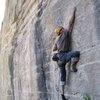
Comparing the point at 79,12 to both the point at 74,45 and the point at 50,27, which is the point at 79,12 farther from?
the point at 50,27

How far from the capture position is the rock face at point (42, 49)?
796cm

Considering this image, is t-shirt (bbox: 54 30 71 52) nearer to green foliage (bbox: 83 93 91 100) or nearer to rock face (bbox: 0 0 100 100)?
rock face (bbox: 0 0 100 100)

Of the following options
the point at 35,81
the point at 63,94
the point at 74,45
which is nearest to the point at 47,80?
the point at 35,81

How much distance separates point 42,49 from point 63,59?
248cm

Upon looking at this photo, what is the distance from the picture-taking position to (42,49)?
442 inches

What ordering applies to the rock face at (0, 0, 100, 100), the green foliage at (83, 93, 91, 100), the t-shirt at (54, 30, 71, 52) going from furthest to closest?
the t-shirt at (54, 30, 71, 52), the green foliage at (83, 93, 91, 100), the rock face at (0, 0, 100, 100)

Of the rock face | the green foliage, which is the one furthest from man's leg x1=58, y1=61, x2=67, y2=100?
the green foliage

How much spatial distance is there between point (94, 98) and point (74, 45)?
128 cm

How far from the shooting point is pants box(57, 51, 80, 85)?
8500mm

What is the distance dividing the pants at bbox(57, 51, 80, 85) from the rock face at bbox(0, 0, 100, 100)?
0.13 metres

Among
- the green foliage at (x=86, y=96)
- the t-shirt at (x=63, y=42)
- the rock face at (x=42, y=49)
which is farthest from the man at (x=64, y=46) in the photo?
the green foliage at (x=86, y=96)

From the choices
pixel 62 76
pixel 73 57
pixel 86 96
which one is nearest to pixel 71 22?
pixel 73 57

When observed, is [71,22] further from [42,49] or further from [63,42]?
[42,49]

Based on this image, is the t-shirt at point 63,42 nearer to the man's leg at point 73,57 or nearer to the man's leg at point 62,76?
the man's leg at point 73,57
